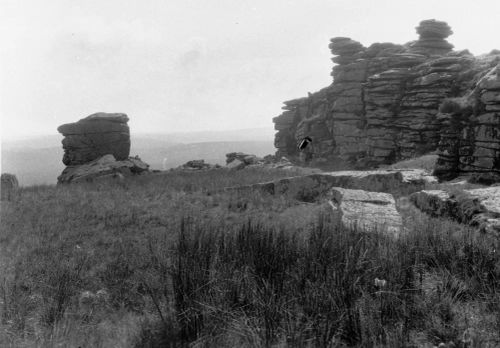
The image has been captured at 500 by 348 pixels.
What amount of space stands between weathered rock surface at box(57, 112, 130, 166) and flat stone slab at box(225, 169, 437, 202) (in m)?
21.2

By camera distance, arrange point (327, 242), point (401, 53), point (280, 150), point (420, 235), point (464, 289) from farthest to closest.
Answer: point (280, 150) → point (401, 53) → point (420, 235) → point (327, 242) → point (464, 289)

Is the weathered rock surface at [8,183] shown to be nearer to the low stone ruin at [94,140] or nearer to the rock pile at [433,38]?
the low stone ruin at [94,140]

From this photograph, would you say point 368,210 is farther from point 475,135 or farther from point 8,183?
point 8,183

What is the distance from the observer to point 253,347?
3004 mm

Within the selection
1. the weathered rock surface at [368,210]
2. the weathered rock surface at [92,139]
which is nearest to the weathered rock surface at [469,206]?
the weathered rock surface at [368,210]

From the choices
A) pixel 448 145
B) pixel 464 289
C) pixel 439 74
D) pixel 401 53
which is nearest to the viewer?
pixel 464 289

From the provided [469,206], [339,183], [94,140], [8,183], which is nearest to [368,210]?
[469,206]

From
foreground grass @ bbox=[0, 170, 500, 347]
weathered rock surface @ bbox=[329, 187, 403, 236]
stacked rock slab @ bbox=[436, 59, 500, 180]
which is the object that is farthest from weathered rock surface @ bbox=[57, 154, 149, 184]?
foreground grass @ bbox=[0, 170, 500, 347]

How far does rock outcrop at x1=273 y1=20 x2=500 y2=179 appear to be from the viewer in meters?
30.7

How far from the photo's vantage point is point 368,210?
27.1 ft

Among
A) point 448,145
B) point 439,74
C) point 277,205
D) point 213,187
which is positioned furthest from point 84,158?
point 439,74

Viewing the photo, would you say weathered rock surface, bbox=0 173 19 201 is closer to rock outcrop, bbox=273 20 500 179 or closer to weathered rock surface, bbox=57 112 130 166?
weathered rock surface, bbox=57 112 130 166

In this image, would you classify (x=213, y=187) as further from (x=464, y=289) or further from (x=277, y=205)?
(x=464, y=289)

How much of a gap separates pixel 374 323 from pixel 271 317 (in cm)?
92
